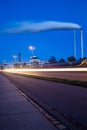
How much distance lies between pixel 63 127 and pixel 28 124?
117cm

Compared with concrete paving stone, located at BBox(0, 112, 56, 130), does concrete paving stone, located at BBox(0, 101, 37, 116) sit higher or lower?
lower

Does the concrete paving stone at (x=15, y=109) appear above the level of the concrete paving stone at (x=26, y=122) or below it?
below

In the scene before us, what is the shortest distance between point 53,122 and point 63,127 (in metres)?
0.93

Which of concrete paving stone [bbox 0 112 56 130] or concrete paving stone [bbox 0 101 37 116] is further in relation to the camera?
concrete paving stone [bbox 0 101 37 116]

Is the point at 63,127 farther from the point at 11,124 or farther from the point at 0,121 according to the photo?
the point at 0,121

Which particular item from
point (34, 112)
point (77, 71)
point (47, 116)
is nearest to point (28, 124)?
point (47, 116)

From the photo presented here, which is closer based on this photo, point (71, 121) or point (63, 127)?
point (63, 127)

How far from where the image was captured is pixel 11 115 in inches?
480

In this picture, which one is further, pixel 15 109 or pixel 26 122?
pixel 15 109

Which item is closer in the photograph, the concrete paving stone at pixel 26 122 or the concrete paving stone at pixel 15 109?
the concrete paving stone at pixel 26 122

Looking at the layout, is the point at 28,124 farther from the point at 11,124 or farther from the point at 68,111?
the point at 68,111

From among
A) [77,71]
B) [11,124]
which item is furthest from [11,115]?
[77,71]

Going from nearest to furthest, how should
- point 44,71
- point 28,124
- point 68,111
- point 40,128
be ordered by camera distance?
point 40,128
point 28,124
point 68,111
point 44,71

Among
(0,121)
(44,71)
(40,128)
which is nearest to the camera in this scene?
(40,128)
